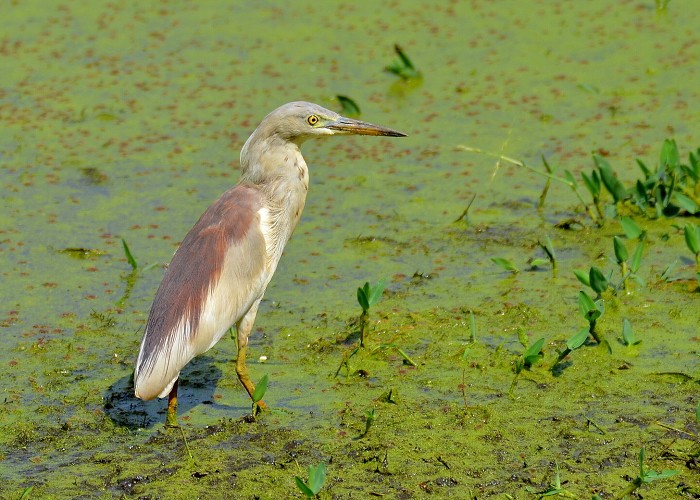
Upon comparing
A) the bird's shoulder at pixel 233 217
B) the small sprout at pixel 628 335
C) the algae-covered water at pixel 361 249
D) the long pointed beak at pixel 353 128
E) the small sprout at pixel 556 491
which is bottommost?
the algae-covered water at pixel 361 249

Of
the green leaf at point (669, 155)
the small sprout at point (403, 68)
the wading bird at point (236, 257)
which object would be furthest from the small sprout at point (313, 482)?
the small sprout at point (403, 68)

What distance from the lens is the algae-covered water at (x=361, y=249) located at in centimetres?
392

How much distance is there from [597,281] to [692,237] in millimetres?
625

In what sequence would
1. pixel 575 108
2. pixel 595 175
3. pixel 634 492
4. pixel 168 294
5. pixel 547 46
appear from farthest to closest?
pixel 547 46 < pixel 575 108 < pixel 595 175 < pixel 168 294 < pixel 634 492

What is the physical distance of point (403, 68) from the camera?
7.39 metres

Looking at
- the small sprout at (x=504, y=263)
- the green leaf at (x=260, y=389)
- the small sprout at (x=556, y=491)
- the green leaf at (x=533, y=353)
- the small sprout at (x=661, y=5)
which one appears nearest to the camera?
the small sprout at (x=556, y=491)

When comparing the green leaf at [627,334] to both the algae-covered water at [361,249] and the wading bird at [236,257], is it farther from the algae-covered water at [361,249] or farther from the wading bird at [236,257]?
the wading bird at [236,257]

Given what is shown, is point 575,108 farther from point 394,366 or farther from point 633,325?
point 394,366

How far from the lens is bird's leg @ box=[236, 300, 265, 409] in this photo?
14.3 feet

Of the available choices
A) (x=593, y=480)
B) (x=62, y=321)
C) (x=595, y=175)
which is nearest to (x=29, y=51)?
(x=62, y=321)

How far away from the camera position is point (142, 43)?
8031 mm

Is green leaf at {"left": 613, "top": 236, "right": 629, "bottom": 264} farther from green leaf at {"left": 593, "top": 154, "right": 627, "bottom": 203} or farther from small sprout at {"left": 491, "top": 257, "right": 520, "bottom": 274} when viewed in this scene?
green leaf at {"left": 593, "top": 154, "right": 627, "bottom": 203}

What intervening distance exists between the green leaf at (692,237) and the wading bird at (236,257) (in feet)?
4.56

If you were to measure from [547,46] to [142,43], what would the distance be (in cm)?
287
